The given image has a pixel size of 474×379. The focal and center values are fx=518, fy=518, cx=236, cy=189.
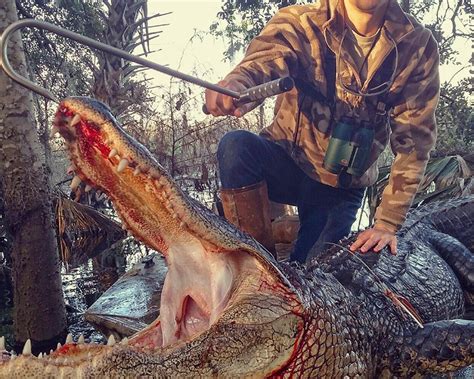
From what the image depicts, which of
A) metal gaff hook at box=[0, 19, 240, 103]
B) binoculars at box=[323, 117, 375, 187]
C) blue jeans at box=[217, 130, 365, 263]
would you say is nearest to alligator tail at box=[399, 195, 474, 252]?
blue jeans at box=[217, 130, 365, 263]

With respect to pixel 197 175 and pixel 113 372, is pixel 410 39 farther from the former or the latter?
pixel 197 175

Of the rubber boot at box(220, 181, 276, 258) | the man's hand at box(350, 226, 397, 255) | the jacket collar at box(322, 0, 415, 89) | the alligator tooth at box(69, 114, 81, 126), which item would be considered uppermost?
the jacket collar at box(322, 0, 415, 89)

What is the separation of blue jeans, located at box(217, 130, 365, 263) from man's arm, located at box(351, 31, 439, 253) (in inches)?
21.1

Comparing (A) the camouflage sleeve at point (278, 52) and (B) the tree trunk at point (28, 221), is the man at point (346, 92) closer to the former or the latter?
(A) the camouflage sleeve at point (278, 52)

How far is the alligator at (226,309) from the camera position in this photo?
162cm

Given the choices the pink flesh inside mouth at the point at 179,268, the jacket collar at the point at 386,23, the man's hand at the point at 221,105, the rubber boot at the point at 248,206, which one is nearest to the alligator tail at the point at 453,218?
the rubber boot at the point at 248,206

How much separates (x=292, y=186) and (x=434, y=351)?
4.99 ft

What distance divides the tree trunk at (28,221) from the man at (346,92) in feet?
7.01

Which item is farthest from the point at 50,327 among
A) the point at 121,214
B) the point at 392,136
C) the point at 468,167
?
the point at 468,167

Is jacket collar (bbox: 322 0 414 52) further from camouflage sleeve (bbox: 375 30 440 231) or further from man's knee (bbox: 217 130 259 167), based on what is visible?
man's knee (bbox: 217 130 259 167)

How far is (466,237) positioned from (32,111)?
3.76m

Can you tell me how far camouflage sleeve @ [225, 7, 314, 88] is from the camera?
2.90 m

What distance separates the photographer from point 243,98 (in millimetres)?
2400

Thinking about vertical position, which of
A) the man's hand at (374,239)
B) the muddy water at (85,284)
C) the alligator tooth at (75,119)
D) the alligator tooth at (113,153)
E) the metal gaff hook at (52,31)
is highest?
the metal gaff hook at (52,31)
